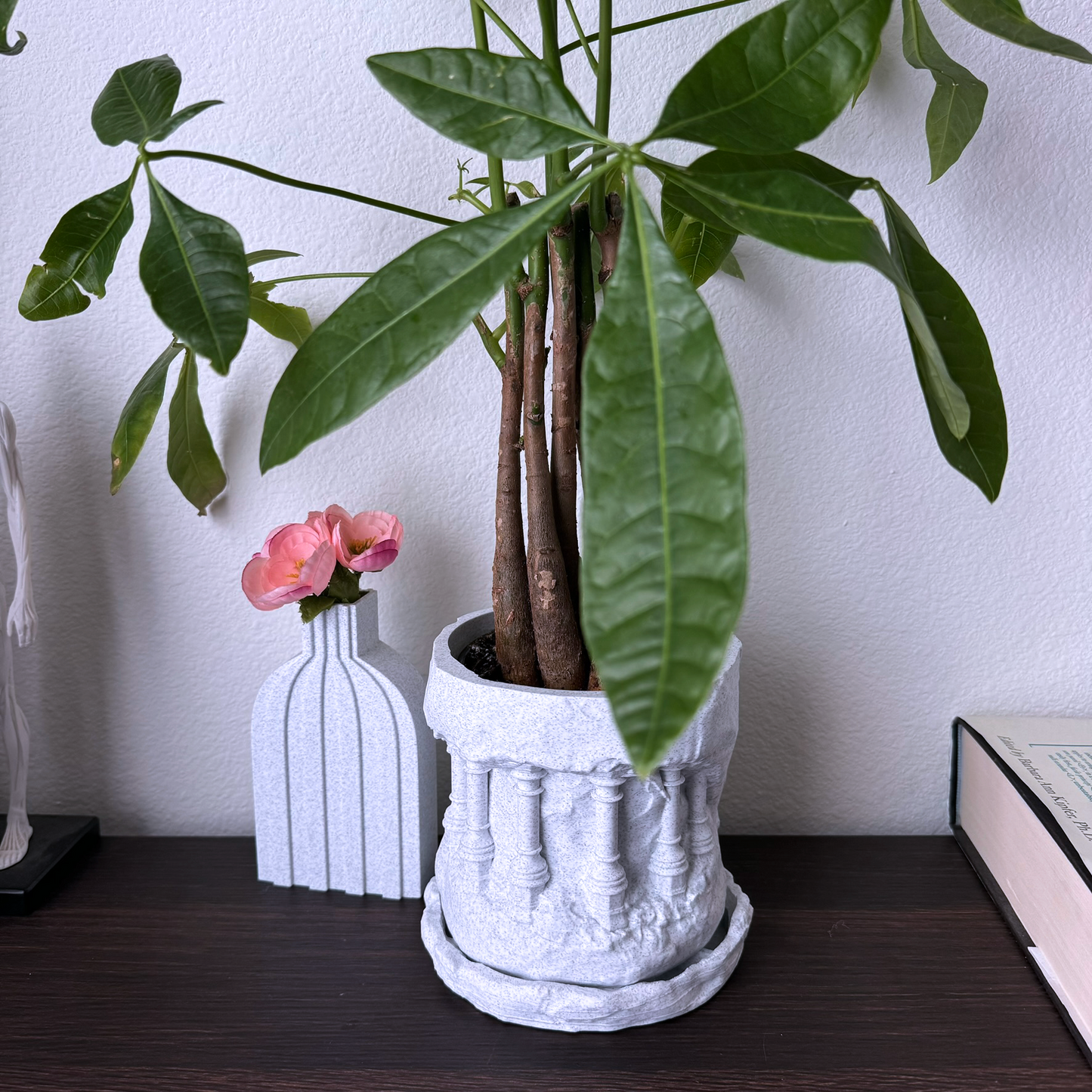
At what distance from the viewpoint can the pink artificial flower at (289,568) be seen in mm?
739

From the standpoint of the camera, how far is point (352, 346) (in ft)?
1.55

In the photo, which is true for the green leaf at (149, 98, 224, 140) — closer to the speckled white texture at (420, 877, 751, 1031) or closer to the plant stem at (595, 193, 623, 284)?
the plant stem at (595, 193, 623, 284)

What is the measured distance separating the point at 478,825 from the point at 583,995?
128 millimetres

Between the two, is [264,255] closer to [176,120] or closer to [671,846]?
[176,120]

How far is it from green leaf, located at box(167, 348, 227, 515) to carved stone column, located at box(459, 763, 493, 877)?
0.33 meters

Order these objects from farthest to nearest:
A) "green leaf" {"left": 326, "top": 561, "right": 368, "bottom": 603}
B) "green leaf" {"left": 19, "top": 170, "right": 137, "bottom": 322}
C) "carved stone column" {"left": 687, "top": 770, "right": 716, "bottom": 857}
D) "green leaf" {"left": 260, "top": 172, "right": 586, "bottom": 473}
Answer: "green leaf" {"left": 326, "top": 561, "right": 368, "bottom": 603} < "carved stone column" {"left": 687, "top": 770, "right": 716, "bottom": 857} < "green leaf" {"left": 19, "top": 170, "right": 137, "bottom": 322} < "green leaf" {"left": 260, "top": 172, "right": 586, "bottom": 473}

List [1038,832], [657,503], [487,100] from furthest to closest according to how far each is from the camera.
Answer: [1038,832] < [487,100] < [657,503]

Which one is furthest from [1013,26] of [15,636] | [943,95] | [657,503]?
[15,636]

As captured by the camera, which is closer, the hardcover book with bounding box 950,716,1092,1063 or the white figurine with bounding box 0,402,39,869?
the hardcover book with bounding box 950,716,1092,1063

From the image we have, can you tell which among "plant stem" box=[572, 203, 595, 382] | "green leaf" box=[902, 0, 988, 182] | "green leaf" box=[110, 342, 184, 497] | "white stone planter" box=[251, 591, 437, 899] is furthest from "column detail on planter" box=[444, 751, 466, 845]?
"green leaf" box=[902, 0, 988, 182]

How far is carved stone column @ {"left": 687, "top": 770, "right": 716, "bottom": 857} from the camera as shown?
67 cm

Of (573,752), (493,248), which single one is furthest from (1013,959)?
(493,248)

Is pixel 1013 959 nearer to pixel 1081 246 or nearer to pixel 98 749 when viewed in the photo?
pixel 1081 246

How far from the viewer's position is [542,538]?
66cm
